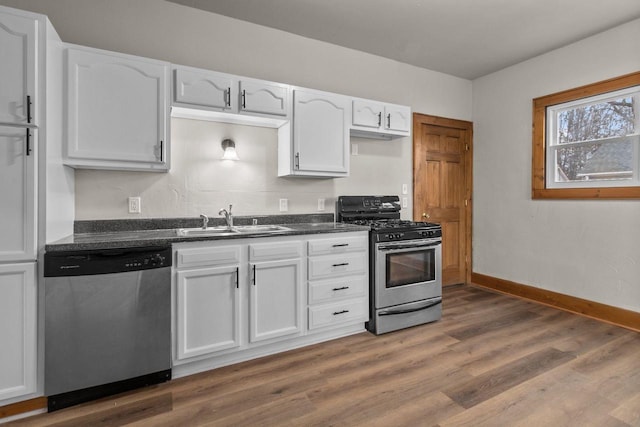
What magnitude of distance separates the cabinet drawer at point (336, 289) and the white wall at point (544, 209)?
7.53 feet

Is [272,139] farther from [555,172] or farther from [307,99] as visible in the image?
[555,172]

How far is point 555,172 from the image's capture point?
3.60 metres

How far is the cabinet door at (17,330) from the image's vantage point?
170 centimetres

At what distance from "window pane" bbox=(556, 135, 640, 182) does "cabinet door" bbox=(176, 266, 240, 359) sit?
3.52 metres

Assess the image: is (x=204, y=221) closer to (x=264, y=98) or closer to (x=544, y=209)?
(x=264, y=98)

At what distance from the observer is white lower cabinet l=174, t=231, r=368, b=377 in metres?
2.15

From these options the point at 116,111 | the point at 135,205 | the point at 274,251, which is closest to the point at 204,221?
the point at 135,205

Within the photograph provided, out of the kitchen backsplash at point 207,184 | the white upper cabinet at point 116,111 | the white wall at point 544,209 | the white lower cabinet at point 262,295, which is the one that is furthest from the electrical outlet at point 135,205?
the white wall at point 544,209

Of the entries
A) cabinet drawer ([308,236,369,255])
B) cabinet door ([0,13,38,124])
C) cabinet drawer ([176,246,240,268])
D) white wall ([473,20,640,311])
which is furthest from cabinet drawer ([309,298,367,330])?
white wall ([473,20,640,311])

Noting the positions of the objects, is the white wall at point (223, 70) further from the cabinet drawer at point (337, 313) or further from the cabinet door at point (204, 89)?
the cabinet drawer at point (337, 313)

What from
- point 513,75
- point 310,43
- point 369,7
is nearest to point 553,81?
point 513,75

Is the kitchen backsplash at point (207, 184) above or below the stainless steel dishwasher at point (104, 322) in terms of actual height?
above

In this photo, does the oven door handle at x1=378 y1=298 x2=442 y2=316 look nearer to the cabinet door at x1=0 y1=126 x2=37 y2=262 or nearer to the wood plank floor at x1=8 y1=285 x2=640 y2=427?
the wood plank floor at x1=8 y1=285 x2=640 y2=427

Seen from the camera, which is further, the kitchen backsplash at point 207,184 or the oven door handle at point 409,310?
the oven door handle at point 409,310
